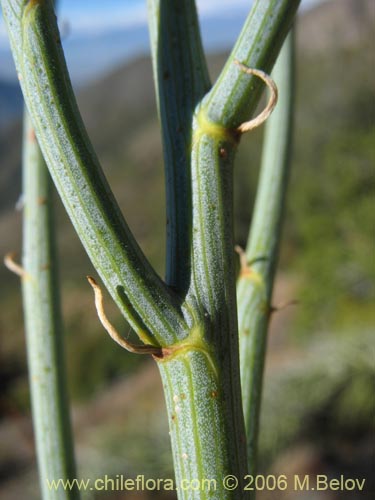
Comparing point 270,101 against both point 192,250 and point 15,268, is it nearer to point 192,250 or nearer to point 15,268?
point 192,250

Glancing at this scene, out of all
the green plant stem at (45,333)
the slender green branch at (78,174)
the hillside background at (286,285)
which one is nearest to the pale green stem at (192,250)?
the slender green branch at (78,174)

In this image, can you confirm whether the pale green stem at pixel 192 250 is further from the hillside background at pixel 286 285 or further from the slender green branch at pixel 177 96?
the hillside background at pixel 286 285

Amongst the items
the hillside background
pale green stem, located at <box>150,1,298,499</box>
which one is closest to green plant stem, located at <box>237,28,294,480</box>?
pale green stem, located at <box>150,1,298,499</box>

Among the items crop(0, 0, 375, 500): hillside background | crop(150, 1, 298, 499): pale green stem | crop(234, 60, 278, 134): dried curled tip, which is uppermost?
crop(0, 0, 375, 500): hillside background

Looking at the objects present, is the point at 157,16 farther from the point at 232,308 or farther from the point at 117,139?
the point at 117,139

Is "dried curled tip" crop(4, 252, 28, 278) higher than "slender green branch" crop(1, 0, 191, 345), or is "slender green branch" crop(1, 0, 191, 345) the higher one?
Answer: "dried curled tip" crop(4, 252, 28, 278)

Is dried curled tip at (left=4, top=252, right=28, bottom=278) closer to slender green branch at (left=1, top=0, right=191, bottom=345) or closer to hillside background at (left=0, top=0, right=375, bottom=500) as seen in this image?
slender green branch at (left=1, top=0, right=191, bottom=345)
